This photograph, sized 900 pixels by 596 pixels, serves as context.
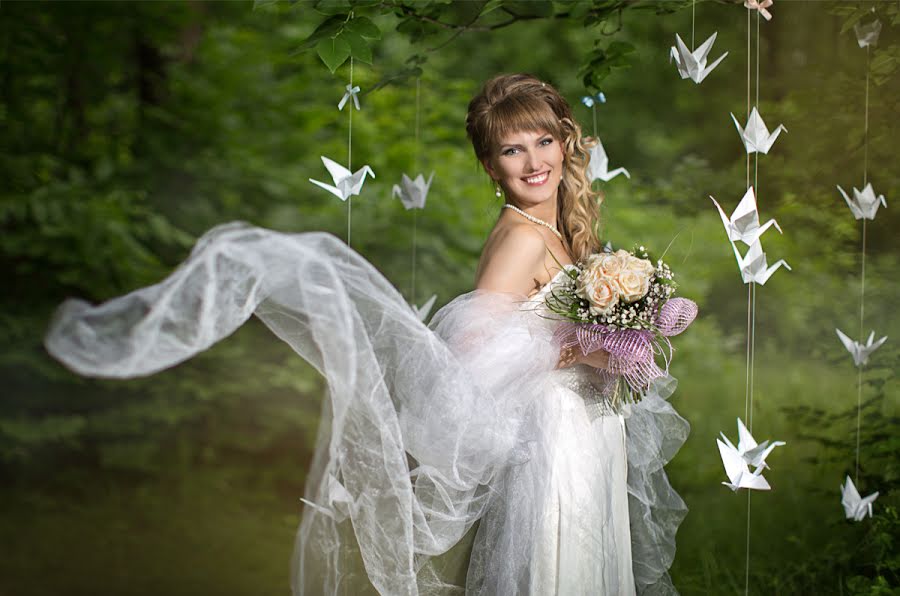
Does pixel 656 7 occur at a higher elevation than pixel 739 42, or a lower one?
lower

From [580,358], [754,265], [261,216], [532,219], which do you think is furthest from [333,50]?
[261,216]

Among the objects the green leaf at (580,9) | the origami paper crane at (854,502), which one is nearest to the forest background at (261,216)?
the origami paper crane at (854,502)

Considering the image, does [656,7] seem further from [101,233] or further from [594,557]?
[101,233]

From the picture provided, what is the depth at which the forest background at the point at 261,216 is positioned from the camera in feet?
15.5

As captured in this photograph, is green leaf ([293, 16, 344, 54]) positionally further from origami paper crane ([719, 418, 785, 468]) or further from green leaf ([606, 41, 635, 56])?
origami paper crane ([719, 418, 785, 468])

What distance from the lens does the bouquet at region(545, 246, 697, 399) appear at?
1.89m

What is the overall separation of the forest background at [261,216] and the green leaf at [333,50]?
8.98ft

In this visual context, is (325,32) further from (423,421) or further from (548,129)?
(423,421)

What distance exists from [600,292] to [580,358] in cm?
22

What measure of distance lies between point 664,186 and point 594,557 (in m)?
3.81

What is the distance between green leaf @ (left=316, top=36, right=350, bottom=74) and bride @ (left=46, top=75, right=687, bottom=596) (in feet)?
1.29

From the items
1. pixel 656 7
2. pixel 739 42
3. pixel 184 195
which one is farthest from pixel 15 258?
pixel 739 42

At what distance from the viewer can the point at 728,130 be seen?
5.59 meters

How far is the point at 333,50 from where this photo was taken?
205cm
